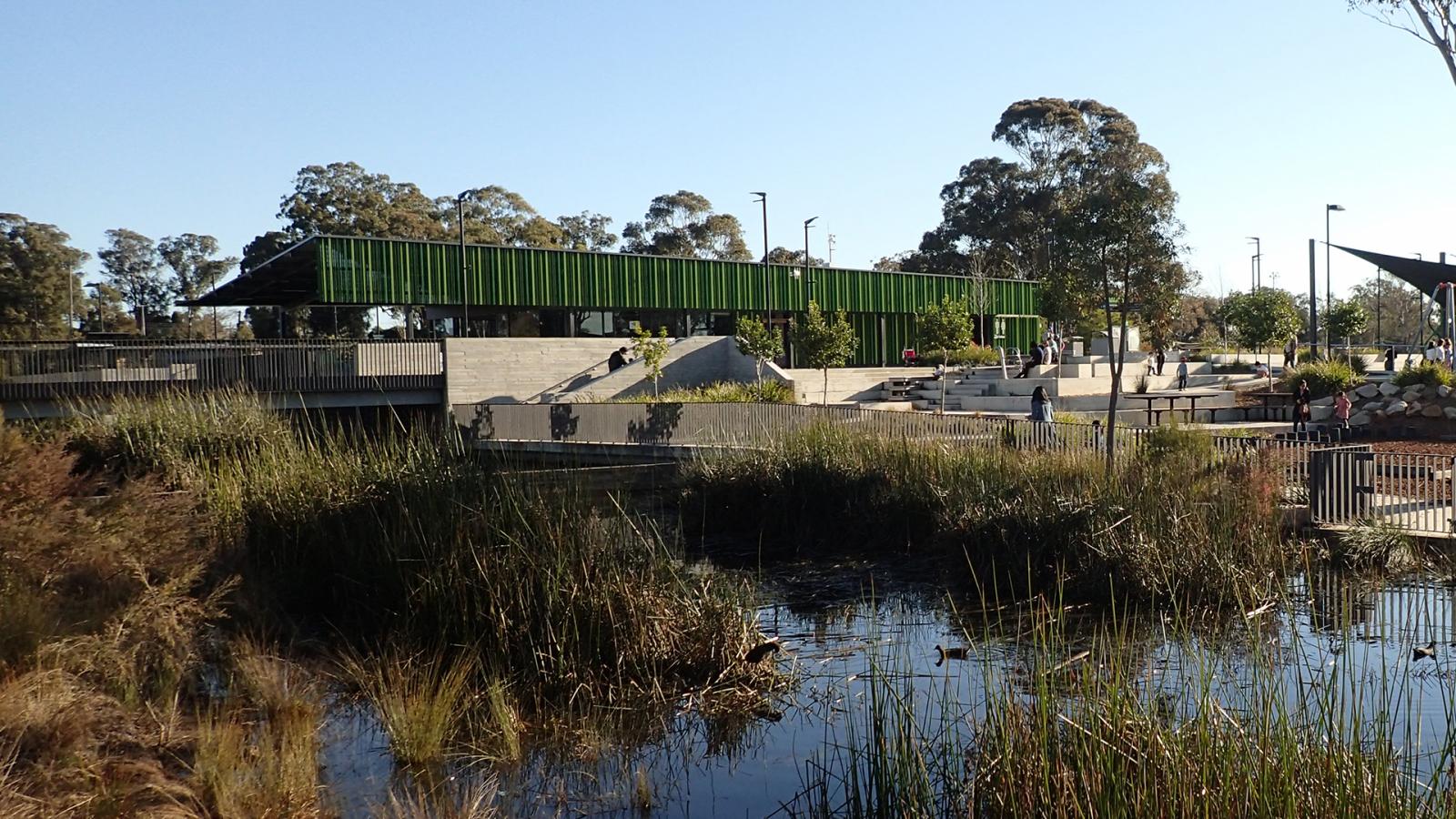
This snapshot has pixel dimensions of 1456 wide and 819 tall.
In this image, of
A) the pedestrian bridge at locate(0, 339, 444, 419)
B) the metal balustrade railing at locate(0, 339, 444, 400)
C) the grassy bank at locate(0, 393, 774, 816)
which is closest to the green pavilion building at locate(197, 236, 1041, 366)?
the pedestrian bridge at locate(0, 339, 444, 419)

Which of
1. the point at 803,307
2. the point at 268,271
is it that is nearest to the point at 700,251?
the point at 803,307

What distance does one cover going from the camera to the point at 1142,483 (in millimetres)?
11250

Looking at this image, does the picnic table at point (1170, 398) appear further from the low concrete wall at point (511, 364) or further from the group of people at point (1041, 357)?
the low concrete wall at point (511, 364)

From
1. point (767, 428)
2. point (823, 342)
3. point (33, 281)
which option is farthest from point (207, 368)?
point (33, 281)

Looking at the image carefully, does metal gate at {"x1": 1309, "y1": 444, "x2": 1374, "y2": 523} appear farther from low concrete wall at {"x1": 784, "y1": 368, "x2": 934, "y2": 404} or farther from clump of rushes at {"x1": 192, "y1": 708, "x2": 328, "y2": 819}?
low concrete wall at {"x1": 784, "y1": 368, "x2": 934, "y2": 404}

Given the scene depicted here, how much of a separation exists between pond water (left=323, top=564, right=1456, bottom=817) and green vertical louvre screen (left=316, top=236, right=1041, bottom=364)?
88.8 feet

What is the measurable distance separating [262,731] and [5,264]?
6312cm

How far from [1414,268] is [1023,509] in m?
25.6

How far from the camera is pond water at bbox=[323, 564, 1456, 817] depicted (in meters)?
6.07

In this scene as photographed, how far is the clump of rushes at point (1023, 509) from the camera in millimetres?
10008

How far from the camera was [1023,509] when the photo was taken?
37.8 feet

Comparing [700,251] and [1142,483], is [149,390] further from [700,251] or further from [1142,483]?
[700,251]

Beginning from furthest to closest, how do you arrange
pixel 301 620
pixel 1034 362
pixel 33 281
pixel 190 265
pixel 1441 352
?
1. pixel 190 265
2. pixel 33 281
3. pixel 1034 362
4. pixel 1441 352
5. pixel 301 620

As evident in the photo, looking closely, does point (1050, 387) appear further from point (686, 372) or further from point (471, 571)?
point (471, 571)
